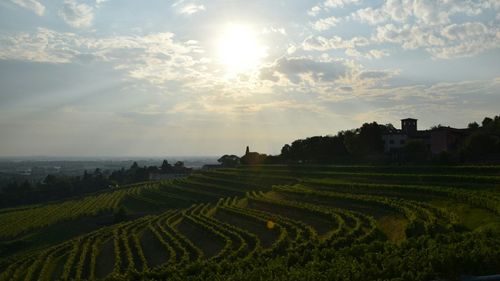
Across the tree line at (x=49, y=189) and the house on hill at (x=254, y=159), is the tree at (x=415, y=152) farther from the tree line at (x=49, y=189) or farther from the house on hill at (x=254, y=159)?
the tree line at (x=49, y=189)

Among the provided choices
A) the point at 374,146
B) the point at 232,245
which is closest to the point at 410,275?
the point at 232,245

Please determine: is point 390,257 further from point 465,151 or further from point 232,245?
point 465,151

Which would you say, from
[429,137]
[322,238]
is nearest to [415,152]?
[429,137]

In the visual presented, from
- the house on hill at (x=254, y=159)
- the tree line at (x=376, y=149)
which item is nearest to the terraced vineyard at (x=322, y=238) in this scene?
the tree line at (x=376, y=149)

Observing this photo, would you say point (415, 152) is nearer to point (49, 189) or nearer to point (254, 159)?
point (254, 159)

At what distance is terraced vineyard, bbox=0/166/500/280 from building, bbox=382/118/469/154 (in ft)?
65.0

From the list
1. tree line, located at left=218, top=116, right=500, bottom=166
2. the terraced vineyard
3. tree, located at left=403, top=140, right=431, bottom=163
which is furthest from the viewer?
tree, located at left=403, top=140, right=431, bottom=163

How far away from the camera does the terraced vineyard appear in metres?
18.2

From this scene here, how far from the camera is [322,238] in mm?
35344

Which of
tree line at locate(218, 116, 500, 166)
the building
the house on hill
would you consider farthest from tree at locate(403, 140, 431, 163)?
the house on hill

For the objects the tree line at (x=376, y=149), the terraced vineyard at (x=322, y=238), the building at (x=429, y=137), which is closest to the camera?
the terraced vineyard at (x=322, y=238)

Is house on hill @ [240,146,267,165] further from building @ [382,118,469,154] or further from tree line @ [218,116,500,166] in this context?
building @ [382,118,469,154]

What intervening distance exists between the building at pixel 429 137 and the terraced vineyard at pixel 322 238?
1981cm

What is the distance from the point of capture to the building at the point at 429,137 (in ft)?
268
